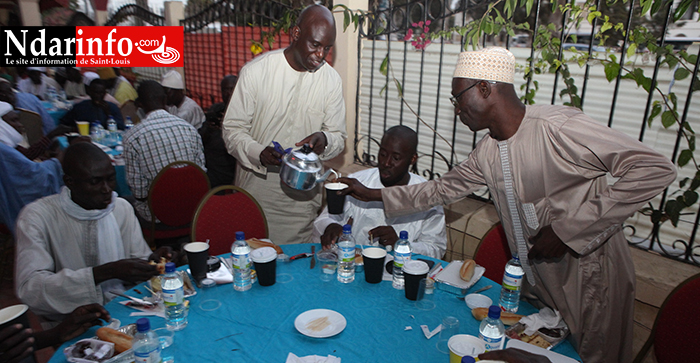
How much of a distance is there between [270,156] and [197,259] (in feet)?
3.21

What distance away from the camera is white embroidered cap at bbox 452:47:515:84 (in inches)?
75.9

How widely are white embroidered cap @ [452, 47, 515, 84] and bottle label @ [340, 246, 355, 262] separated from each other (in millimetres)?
1056

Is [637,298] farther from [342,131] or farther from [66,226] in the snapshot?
[66,226]

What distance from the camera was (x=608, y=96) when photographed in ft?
9.96

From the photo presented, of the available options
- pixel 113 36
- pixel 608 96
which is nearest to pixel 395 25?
pixel 608 96

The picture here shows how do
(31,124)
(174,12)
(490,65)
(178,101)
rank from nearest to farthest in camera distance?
(490,65) < (31,124) < (178,101) < (174,12)

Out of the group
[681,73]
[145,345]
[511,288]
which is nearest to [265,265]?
[145,345]

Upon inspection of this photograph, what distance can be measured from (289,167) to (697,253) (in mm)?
2932

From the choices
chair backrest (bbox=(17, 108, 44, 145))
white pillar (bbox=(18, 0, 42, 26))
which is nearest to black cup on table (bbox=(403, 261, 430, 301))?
chair backrest (bbox=(17, 108, 44, 145))

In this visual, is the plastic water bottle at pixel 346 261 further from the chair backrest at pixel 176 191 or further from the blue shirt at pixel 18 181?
the blue shirt at pixel 18 181

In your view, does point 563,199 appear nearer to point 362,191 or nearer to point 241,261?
point 362,191

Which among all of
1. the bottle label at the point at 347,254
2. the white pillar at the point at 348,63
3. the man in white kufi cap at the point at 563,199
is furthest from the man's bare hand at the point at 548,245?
the white pillar at the point at 348,63

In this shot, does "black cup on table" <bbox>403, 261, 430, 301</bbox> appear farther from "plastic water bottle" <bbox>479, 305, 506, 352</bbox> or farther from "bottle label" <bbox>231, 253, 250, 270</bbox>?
"bottle label" <bbox>231, 253, 250, 270</bbox>

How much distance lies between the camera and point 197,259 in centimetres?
195
